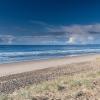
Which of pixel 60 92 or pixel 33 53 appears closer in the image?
pixel 60 92

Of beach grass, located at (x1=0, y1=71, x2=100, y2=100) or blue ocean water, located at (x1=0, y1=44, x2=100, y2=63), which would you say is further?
blue ocean water, located at (x1=0, y1=44, x2=100, y2=63)

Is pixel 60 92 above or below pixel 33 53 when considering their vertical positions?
below

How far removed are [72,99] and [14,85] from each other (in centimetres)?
511

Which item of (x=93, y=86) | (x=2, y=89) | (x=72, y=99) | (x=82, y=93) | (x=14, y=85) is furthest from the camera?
(x=14, y=85)

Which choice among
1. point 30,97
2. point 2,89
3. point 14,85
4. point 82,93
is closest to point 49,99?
point 30,97

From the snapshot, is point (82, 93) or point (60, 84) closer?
point (82, 93)

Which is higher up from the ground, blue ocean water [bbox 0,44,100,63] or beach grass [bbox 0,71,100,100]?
blue ocean water [bbox 0,44,100,63]

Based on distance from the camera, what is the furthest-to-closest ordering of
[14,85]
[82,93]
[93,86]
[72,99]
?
1. [14,85]
2. [93,86]
3. [82,93]
4. [72,99]

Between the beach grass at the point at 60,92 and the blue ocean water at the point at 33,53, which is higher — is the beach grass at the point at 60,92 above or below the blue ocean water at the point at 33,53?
below

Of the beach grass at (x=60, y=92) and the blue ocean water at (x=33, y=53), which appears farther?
the blue ocean water at (x=33, y=53)

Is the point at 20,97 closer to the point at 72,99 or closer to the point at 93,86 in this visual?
the point at 72,99

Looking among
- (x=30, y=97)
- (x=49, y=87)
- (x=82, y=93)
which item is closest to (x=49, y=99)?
(x=30, y=97)

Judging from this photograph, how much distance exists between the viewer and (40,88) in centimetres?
988

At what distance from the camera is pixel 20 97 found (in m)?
8.51
